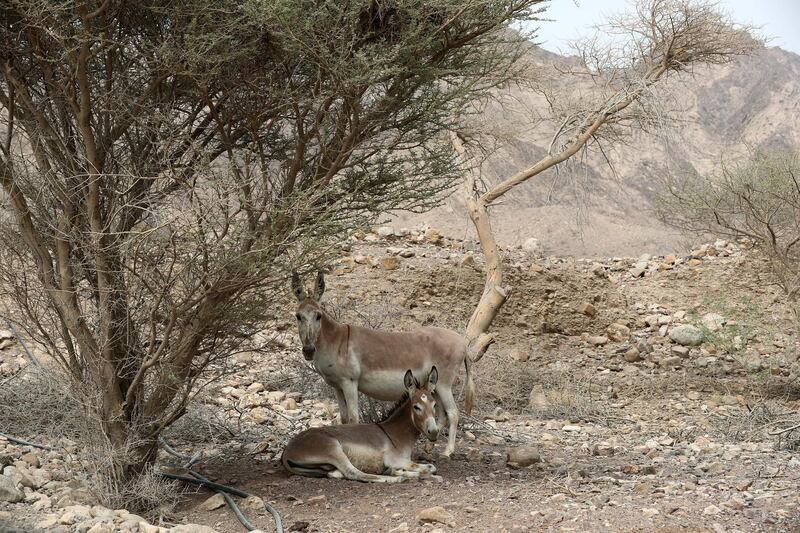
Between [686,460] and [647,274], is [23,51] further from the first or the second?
[647,274]

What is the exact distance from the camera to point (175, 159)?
9109mm

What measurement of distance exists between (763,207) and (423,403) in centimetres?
1018

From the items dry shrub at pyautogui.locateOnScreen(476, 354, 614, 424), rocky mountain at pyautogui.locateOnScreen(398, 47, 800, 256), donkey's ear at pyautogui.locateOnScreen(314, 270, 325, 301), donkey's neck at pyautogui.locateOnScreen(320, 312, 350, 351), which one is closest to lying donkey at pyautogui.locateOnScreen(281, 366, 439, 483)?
donkey's neck at pyautogui.locateOnScreen(320, 312, 350, 351)

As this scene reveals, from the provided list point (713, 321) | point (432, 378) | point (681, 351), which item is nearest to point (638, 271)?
point (713, 321)

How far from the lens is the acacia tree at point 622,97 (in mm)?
15812

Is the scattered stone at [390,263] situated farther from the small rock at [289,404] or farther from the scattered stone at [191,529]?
the scattered stone at [191,529]

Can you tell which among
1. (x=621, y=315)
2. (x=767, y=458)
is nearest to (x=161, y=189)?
(x=767, y=458)

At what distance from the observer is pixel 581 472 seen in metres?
9.68

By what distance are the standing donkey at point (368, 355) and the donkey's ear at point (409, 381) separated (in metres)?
0.26

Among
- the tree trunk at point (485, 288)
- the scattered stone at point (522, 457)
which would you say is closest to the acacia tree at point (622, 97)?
the tree trunk at point (485, 288)

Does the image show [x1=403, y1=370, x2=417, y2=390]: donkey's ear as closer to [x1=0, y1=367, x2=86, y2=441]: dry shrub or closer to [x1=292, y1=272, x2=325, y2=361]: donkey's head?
[x1=292, y1=272, x2=325, y2=361]: donkey's head

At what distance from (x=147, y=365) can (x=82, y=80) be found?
8.02ft

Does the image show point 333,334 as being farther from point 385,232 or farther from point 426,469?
point 385,232

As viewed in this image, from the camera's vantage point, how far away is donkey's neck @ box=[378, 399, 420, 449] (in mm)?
9750
